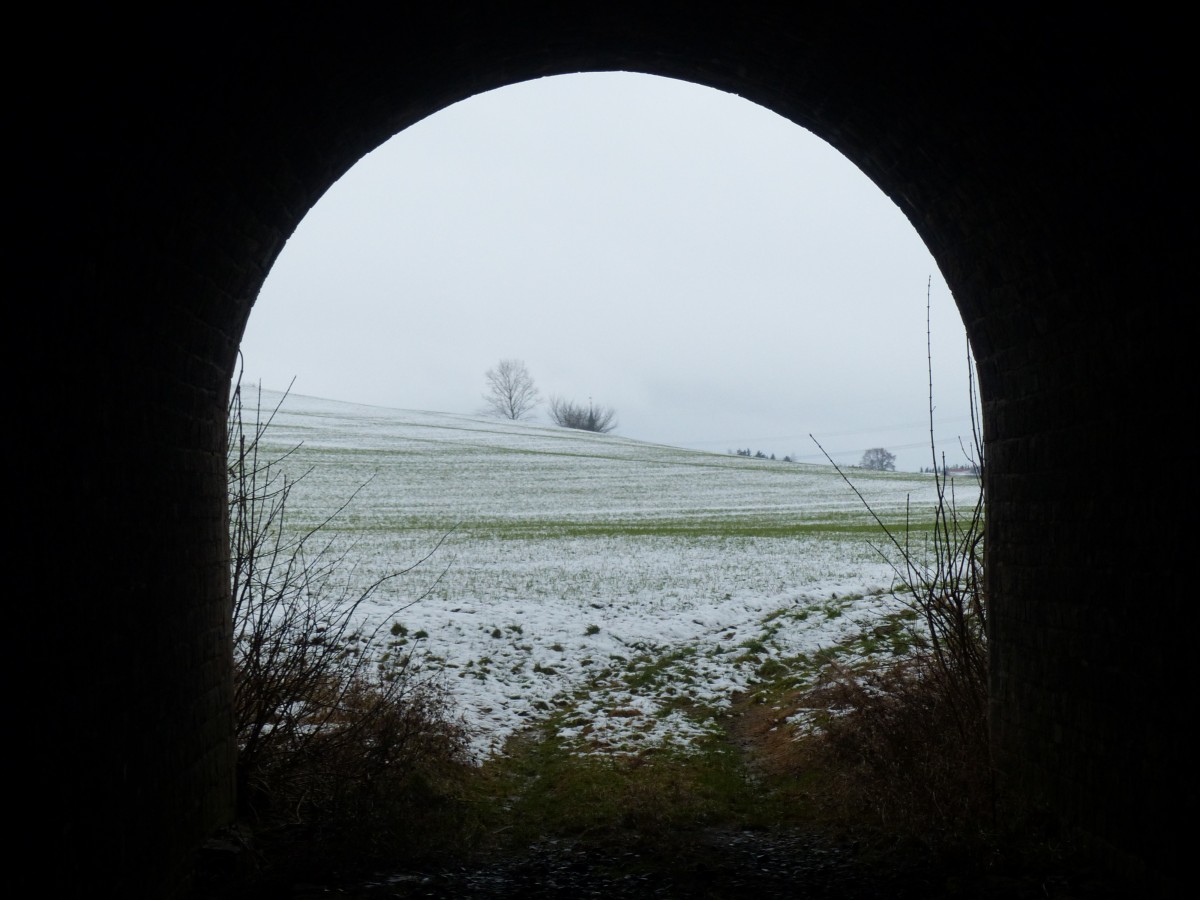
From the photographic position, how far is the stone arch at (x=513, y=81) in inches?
179

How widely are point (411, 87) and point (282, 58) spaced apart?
1513 mm

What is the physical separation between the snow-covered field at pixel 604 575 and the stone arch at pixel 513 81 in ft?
16.0

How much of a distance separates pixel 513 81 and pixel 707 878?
5.57m

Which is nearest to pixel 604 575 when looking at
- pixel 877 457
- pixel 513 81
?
pixel 513 81

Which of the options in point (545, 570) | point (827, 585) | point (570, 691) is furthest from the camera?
point (545, 570)

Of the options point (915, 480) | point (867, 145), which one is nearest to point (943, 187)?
point (867, 145)

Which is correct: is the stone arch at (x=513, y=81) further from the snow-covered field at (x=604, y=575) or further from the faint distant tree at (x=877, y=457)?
the faint distant tree at (x=877, y=457)

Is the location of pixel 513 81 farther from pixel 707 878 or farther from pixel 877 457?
pixel 877 457

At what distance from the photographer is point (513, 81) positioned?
300 inches

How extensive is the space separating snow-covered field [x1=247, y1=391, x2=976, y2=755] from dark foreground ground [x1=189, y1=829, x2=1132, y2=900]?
3.39 meters

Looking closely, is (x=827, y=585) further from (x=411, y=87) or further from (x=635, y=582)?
(x=411, y=87)

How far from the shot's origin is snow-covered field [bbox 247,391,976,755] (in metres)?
13.0

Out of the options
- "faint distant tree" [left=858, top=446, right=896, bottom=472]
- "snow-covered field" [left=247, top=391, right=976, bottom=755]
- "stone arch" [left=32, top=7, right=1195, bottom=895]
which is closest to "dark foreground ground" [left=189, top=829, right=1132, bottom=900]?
"stone arch" [left=32, top=7, right=1195, bottom=895]

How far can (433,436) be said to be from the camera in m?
61.2
